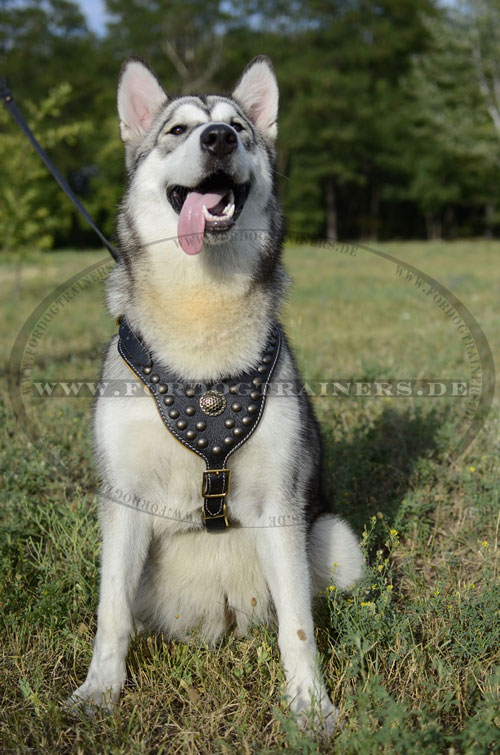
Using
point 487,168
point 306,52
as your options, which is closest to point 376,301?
point 487,168

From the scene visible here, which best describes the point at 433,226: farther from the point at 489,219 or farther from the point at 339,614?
the point at 339,614

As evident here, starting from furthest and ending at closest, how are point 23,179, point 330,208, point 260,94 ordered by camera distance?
point 330,208
point 23,179
point 260,94

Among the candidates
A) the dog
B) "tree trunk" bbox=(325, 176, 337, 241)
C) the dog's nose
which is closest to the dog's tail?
the dog

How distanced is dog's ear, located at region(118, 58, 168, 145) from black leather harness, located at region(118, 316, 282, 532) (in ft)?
3.03

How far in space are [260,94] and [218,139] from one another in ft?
2.24

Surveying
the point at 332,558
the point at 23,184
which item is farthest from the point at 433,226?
the point at 332,558

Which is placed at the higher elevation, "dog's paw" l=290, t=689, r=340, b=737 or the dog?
the dog

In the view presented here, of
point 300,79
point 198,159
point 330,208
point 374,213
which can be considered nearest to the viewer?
point 198,159

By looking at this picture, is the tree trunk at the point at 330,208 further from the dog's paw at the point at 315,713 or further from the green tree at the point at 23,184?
the dog's paw at the point at 315,713

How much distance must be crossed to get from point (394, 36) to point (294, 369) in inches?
1327

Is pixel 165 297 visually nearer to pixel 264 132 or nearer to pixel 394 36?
pixel 264 132

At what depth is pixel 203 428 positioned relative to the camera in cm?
206

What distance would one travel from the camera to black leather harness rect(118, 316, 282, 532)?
2.05m

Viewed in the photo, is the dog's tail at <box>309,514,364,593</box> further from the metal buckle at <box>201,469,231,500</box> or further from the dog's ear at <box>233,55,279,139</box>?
the dog's ear at <box>233,55,279,139</box>
